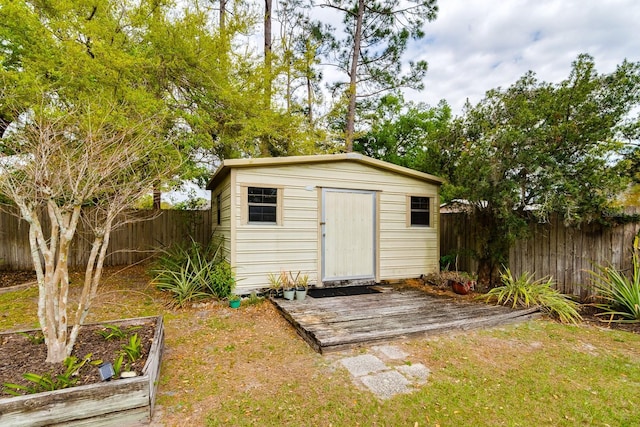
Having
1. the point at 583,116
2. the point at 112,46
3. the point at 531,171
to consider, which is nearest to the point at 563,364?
the point at 531,171

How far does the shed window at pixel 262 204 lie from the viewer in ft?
18.4

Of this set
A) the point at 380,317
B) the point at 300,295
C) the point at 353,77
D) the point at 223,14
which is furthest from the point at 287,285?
the point at 223,14

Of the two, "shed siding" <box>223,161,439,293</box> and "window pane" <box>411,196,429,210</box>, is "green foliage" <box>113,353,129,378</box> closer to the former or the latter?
"shed siding" <box>223,161,439,293</box>

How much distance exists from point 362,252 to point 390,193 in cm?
140

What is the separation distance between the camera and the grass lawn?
2.30 metres

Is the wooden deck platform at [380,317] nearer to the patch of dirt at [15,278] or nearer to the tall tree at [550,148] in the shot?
the tall tree at [550,148]

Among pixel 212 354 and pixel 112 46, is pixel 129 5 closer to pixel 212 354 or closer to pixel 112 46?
pixel 112 46

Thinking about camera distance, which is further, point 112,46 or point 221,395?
point 112,46

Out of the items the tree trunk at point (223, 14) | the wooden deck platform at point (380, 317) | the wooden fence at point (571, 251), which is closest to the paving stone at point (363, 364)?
the wooden deck platform at point (380, 317)

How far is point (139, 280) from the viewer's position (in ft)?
23.9

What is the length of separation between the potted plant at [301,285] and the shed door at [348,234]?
1.64 ft

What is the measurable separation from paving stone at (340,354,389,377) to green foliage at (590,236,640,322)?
3914 millimetres

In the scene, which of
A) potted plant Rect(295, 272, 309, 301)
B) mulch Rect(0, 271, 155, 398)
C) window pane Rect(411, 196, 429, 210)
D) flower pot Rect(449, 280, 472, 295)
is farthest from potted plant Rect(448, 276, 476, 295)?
mulch Rect(0, 271, 155, 398)

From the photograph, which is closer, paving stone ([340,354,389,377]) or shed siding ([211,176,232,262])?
paving stone ([340,354,389,377])
